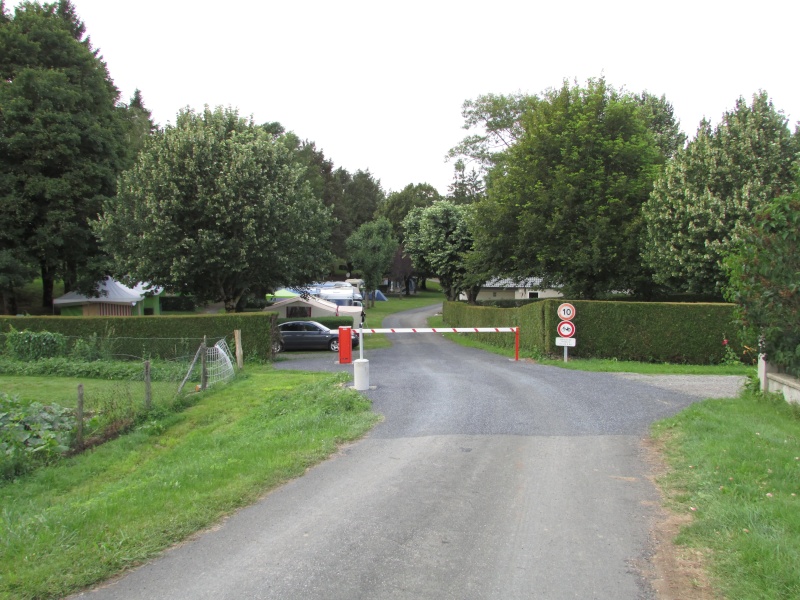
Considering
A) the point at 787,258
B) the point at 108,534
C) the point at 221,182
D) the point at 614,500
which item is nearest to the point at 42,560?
the point at 108,534

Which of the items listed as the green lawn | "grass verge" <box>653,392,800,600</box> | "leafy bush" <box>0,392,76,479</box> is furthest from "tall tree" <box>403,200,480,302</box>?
"leafy bush" <box>0,392,76,479</box>

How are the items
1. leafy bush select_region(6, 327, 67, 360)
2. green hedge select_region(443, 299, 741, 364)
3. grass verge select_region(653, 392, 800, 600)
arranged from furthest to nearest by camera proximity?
1. leafy bush select_region(6, 327, 67, 360)
2. green hedge select_region(443, 299, 741, 364)
3. grass verge select_region(653, 392, 800, 600)

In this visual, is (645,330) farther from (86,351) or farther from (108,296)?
(108,296)

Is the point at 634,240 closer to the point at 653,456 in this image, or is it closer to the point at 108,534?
the point at 653,456

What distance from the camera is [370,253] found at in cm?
5928

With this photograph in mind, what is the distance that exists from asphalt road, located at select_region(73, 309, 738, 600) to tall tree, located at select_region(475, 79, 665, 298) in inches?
695

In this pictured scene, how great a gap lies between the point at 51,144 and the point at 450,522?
2946 centimetres

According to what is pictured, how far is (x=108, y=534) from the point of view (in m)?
5.14

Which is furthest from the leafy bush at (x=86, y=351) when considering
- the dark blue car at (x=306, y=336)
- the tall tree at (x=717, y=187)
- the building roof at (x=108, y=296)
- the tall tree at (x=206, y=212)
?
the tall tree at (x=717, y=187)

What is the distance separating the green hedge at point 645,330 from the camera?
63.9 ft

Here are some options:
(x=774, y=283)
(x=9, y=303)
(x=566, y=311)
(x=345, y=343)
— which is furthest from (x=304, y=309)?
(x=774, y=283)

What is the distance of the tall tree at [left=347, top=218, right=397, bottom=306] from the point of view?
5900 cm

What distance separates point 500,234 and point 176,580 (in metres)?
27.1

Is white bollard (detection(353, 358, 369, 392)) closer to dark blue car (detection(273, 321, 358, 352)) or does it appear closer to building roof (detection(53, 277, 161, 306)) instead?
→ dark blue car (detection(273, 321, 358, 352))
